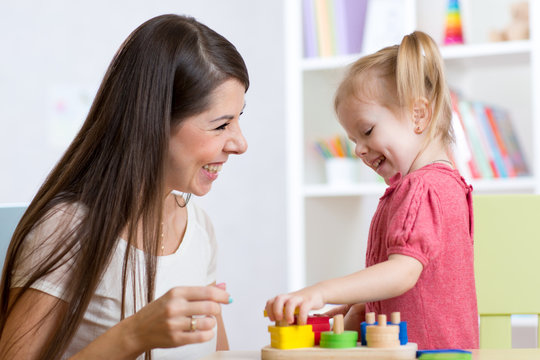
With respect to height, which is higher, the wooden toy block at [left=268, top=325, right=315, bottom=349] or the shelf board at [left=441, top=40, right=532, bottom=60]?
the shelf board at [left=441, top=40, right=532, bottom=60]

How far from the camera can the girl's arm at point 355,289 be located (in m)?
0.87

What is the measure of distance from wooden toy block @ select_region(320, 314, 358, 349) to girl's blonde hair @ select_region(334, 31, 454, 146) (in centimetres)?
53

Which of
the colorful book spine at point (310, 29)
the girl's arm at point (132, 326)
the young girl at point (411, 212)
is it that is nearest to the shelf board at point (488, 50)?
the colorful book spine at point (310, 29)

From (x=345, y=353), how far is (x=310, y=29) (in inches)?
79.5

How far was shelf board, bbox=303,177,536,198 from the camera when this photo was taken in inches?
92.7

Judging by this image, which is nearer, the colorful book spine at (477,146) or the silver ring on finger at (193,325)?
the silver ring on finger at (193,325)

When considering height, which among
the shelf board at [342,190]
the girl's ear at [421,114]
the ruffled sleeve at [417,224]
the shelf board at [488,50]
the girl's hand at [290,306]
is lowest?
the girl's hand at [290,306]

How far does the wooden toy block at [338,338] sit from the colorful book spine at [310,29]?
195 cm

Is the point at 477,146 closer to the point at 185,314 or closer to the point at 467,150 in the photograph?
the point at 467,150

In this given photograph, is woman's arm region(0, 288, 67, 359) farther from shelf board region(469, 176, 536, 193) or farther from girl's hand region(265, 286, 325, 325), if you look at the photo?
shelf board region(469, 176, 536, 193)

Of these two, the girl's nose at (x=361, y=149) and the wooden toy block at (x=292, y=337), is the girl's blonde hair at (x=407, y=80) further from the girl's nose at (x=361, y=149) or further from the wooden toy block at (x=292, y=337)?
the wooden toy block at (x=292, y=337)

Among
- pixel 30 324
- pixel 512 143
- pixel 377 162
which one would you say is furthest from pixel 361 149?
pixel 512 143

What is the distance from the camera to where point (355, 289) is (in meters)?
0.97

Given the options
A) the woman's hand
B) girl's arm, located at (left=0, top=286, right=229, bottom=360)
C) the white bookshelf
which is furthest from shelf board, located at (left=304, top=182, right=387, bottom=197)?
the woman's hand
